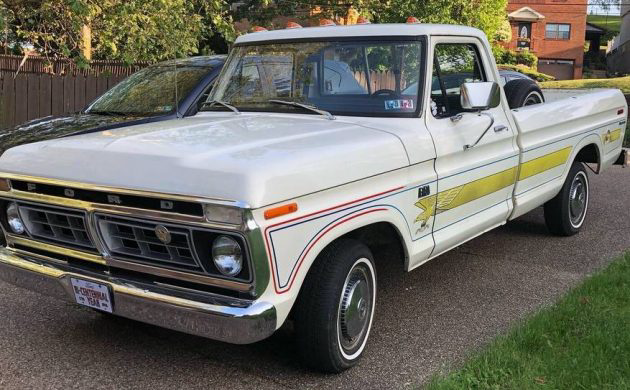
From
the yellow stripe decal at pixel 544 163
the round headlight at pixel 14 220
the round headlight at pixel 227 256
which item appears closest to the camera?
the round headlight at pixel 227 256

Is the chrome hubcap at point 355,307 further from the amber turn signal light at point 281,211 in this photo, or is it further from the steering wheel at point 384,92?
the steering wheel at point 384,92

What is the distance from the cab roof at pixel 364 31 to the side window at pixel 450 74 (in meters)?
0.11

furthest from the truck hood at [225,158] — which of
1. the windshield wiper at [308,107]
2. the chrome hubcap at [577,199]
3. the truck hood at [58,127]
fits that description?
the chrome hubcap at [577,199]

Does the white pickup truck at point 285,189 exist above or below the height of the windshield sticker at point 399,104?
below

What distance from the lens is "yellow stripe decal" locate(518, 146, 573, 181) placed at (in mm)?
5539

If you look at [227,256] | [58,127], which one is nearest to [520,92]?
[227,256]

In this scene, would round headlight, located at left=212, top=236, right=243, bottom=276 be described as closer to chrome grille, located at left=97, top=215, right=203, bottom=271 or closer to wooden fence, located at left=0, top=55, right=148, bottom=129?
chrome grille, located at left=97, top=215, right=203, bottom=271

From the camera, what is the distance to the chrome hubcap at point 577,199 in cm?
675

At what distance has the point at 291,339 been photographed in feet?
14.1

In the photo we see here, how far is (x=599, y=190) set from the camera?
30.8 feet

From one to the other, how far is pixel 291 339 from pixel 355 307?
2.21 ft

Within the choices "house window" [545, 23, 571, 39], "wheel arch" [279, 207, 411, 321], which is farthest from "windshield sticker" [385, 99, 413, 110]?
"house window" [545, 23, 571, 39]

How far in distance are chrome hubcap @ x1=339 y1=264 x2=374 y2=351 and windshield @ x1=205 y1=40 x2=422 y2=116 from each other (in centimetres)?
115

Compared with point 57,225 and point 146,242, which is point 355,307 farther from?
point 57,225
